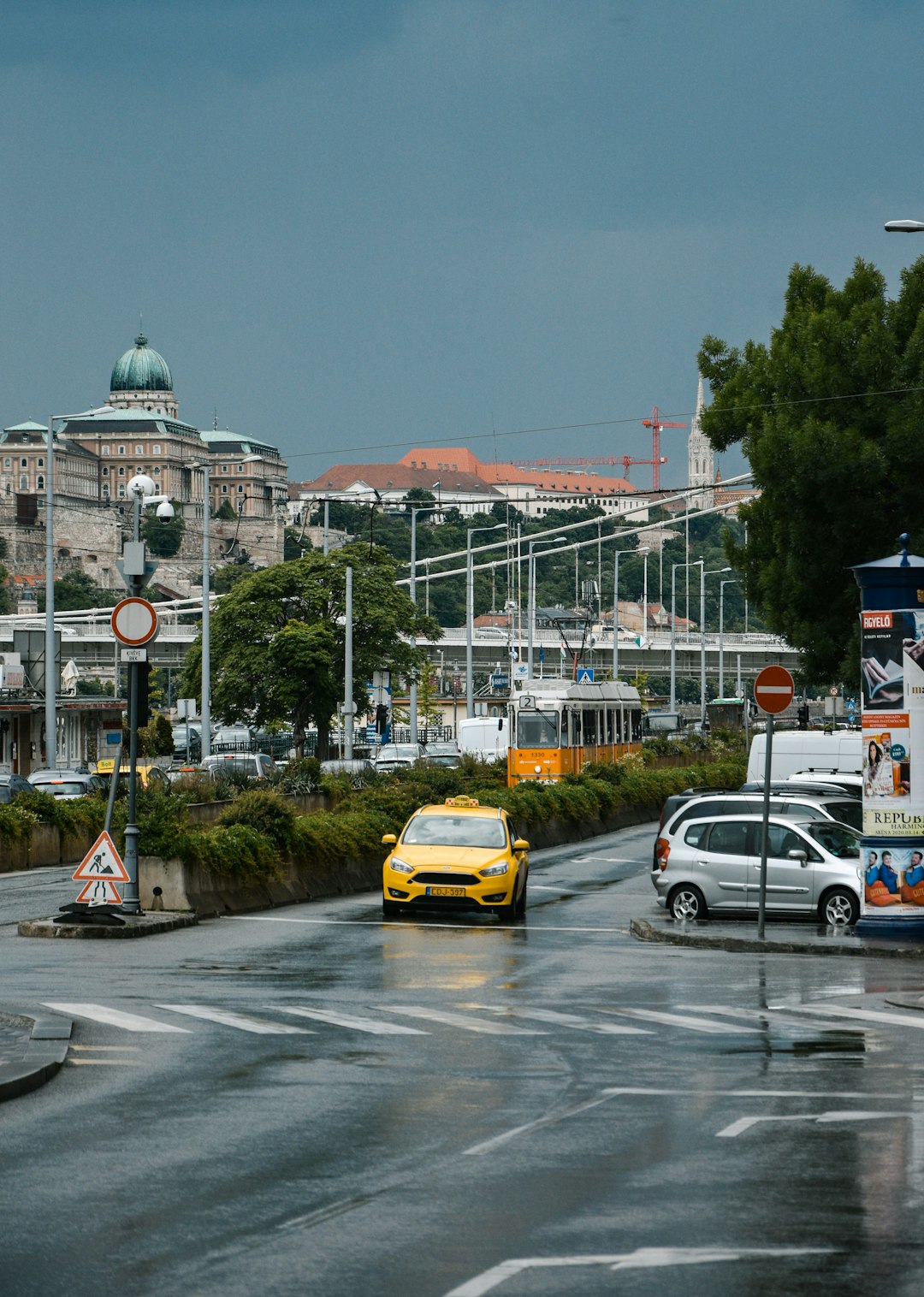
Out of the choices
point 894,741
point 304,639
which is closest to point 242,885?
point 894,741

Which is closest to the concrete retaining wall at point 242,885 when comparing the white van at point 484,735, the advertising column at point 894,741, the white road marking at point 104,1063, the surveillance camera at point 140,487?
the surveillance camera at point 140,487


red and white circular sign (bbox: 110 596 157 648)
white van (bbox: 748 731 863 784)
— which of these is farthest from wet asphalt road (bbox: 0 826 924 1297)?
white van (bbox: 748 731 863 784)

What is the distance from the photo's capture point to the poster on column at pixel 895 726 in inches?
896

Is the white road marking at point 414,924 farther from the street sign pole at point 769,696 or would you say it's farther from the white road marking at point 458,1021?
the white road marking at point 458,1021

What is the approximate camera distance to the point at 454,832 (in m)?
25.9

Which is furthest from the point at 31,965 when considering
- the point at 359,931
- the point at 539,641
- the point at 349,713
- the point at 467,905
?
the point at 539,641

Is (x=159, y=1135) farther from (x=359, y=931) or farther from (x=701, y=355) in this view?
(x=701, y=355)

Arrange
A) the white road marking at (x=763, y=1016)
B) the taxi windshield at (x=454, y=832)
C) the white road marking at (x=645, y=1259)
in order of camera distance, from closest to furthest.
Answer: the white road marking at (x=645, y=1259) → the white road marking at (x=763, y=1016) → the taxi windshield at (x=454, y=832)

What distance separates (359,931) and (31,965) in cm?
527

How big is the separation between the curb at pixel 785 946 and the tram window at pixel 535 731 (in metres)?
28.9

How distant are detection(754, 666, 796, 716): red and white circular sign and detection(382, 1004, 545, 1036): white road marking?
27.0 ft

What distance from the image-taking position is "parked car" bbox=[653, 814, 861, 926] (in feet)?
81.8

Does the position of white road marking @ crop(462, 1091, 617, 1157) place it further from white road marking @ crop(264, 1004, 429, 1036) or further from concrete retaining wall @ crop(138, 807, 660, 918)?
concrete retaining wall @ crop(138, 807, 660, 918)

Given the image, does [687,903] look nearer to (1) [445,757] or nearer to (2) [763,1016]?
(2) [763,1016]
